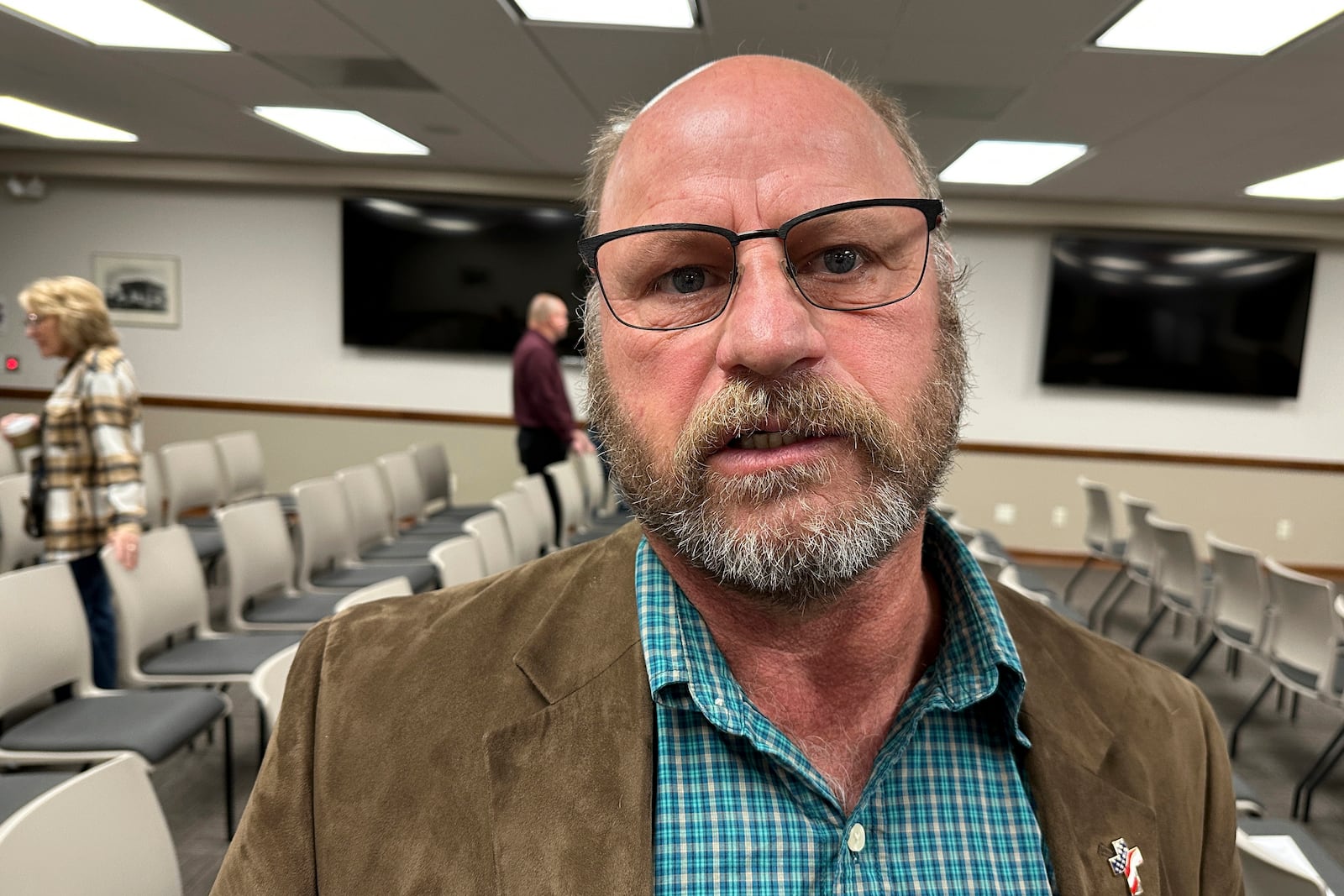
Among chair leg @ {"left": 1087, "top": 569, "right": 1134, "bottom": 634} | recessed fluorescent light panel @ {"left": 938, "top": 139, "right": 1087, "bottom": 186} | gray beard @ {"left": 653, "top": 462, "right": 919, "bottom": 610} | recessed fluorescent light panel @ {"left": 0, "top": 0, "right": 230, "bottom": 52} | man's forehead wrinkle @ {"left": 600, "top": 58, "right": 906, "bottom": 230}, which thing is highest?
recessed fluorescent light panel @ {"left": 0, "top": 0, "right": 230, "bottom": 52}

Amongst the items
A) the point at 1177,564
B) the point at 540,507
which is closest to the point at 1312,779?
the point at 1177,564

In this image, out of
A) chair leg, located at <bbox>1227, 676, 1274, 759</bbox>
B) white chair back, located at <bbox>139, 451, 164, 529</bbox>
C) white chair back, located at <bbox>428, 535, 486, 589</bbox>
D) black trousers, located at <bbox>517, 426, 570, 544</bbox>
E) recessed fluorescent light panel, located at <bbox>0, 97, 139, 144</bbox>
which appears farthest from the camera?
black trousers, located at <bbox>517, 426, 570, 544</bbox>

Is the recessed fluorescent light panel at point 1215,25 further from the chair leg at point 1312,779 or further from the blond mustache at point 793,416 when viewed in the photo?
the blond mustache at point 793,416

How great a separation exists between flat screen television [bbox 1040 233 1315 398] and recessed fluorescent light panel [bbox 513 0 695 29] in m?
5.07

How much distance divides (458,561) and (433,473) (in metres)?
3.08

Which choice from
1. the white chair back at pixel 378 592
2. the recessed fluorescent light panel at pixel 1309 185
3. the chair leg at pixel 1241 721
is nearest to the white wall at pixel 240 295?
the white chair back at pixel 378 592

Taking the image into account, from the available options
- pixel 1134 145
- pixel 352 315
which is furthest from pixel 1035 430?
pixel 352 315

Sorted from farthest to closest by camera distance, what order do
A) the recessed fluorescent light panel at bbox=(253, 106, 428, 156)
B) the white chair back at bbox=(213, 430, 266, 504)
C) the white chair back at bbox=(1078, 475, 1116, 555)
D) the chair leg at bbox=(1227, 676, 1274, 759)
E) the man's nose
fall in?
the white chair back at bbox=(1078, 475, 1116, 555) → the white chair back at bbox=(213, 430, 266, 504) → the recessed fluorescent light panel at bbox=(253, 106, 428, 156) → the chair leg at bbox=(1227, 676, 1274, 759) → the man's nose

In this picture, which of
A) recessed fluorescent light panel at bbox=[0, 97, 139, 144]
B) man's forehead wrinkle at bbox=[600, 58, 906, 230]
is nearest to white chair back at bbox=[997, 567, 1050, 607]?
man's forehead wrinkle at bbox=[600, 58, 906, 230]

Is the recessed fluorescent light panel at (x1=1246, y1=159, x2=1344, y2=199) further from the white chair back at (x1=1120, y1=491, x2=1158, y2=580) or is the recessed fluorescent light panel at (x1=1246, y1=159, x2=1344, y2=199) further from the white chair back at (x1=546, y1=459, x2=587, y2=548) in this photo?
the white chair back at (x1=546, y1=459, x2=587, y2=548)

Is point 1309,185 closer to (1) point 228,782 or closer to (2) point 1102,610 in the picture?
(2) point 1102,610

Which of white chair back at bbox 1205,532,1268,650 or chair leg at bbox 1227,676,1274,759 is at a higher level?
white chair back at bbox 1205,532,1268,650

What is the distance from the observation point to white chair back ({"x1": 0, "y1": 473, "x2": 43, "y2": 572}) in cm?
409

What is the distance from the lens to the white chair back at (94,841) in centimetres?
146
